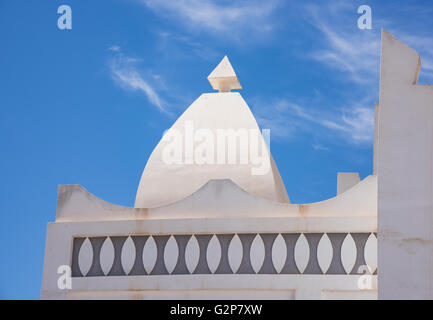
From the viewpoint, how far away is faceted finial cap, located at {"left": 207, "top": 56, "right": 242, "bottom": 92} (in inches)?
722

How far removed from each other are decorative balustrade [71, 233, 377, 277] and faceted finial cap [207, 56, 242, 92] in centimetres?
485

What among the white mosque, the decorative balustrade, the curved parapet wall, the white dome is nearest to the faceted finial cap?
the white dome

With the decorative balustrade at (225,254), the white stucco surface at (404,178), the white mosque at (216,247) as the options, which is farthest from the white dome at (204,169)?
the white stucco surface at (404,178)

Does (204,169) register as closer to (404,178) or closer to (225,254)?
(225,254)

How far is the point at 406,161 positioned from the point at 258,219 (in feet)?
15.6

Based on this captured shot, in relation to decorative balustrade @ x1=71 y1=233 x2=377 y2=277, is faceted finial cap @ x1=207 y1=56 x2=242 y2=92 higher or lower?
higher

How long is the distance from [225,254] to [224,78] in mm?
5167

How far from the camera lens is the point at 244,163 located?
16609 millimetres

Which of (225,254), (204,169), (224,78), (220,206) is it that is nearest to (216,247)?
(225,254)

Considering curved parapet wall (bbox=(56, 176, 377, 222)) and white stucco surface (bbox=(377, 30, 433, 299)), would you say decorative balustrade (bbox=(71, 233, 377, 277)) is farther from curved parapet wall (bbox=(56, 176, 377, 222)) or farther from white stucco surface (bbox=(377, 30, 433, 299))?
white stucco surface (bbox=(377, 30, 433, 299))

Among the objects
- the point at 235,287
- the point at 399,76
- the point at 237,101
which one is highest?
the point at 237,101

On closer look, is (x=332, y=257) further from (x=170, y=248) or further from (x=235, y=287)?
(x=170, y=248)
